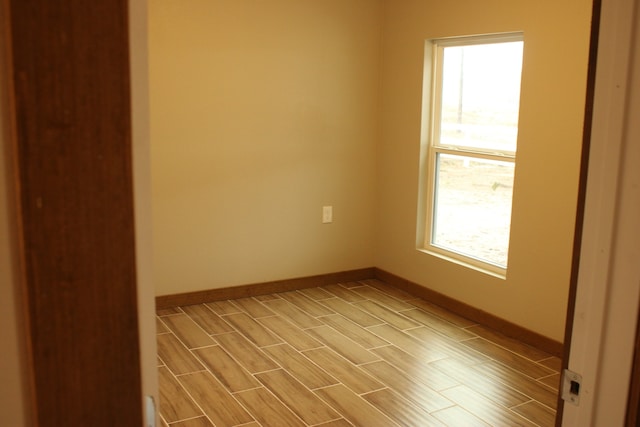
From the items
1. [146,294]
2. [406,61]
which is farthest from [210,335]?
[146,294]

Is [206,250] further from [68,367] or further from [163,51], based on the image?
[68,367]

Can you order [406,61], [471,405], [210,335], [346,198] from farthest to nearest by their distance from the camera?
[346,198] < [406,61] < [210,335] < [471,405]

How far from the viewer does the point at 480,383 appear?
3.25 meters

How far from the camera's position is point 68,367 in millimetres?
533

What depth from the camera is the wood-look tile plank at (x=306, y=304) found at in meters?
4.30

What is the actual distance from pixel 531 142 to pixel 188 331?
2.42m

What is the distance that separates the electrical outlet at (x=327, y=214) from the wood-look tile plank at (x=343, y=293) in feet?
1.73

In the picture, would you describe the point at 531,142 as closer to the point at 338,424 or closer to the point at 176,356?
the point at 338,424

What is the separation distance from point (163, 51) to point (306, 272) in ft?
6.49

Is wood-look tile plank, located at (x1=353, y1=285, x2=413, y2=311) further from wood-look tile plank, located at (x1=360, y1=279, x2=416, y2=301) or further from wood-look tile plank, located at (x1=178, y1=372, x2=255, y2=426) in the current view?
wood-look tile plank, located at (x1=178, y1=372, x2=255, y2=426)

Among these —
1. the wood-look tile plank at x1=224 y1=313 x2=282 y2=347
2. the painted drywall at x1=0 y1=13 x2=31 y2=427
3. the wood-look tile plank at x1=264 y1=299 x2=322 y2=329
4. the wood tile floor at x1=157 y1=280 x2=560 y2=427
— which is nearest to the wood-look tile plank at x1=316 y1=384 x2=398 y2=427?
the wood tile floor at x1=157 y1=280 x2=560 y2=427

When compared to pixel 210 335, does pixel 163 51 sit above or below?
above

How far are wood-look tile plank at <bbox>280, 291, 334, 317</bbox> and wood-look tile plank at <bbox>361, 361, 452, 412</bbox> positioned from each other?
0.88 meters

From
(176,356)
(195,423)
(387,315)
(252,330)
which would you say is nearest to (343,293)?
(387,315)
